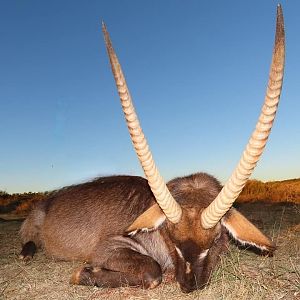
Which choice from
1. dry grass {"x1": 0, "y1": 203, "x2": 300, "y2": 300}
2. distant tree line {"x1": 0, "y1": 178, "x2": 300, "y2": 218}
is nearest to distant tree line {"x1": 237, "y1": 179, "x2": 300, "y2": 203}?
distant tree line {"x1": 0, "y1": 178, "x2": 300, "y2": 218}

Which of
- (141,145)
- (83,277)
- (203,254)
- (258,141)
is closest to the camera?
(258,141)

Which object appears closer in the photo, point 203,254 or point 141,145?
point 141,145

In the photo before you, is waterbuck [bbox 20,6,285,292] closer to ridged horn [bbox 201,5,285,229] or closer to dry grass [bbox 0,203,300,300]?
ridged horn [bbox 201,5,285,229]

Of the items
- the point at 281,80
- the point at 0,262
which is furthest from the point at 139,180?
the point at 281,80

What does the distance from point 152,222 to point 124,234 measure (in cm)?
32

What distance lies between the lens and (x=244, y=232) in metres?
5.12

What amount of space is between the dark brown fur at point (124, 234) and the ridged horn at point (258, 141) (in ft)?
1.01

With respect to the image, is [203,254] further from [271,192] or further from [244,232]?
[271,192]

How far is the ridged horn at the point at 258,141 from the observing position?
3354 millimetres

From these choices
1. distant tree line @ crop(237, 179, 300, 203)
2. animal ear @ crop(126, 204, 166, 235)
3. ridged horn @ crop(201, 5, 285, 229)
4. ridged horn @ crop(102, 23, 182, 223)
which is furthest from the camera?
distant tree line @ crop(237, 179, 300, 203)

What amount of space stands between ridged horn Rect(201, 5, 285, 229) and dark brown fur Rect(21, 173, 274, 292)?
0.31m

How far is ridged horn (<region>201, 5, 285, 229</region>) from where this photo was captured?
335 cm

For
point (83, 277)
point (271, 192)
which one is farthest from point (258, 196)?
point (83, 277)

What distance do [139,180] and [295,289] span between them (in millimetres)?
2961
